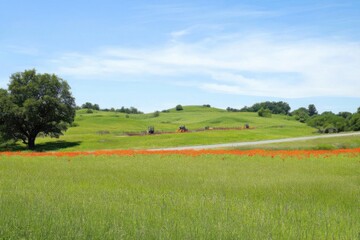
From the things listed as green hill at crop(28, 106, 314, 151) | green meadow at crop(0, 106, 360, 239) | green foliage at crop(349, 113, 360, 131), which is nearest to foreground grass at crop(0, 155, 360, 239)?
green meadow at crop(0, 106, 360, 239)

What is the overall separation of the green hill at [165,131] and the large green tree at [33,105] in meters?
2.92

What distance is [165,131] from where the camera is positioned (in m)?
73.0

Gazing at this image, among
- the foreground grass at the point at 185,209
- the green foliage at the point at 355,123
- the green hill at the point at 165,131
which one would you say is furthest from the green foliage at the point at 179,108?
the foreground grass at the point at 185,209

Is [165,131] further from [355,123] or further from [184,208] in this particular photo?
[184,208]

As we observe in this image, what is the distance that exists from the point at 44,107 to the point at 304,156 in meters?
35.2

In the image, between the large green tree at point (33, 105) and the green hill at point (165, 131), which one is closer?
the large green tree at point (33, 105)

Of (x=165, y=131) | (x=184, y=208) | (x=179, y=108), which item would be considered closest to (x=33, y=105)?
(x=165, y=131)

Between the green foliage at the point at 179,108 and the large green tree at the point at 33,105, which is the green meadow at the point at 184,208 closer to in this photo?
the large green tree at the point at 33,105

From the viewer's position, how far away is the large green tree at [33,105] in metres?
46.1

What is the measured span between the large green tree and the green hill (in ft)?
9.59

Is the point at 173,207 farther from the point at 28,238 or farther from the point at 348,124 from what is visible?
the point at 348,124

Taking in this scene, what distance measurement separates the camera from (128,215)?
24.2 feet

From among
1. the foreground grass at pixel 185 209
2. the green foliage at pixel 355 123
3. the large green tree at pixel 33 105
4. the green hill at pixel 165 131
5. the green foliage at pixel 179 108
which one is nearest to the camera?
the foreground grass at pixel 185 209

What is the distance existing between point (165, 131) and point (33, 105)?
102 feet
